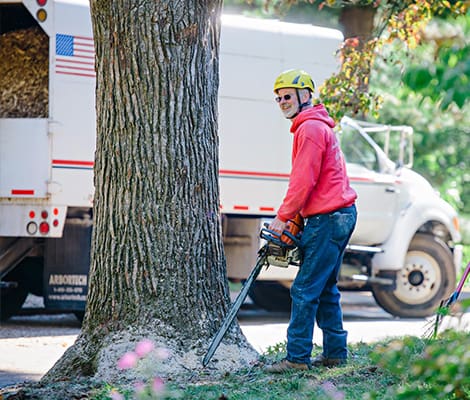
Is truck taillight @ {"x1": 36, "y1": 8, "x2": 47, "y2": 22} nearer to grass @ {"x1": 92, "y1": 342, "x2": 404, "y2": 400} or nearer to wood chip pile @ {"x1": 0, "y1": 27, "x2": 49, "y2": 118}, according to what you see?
wood chip pile @ {"x1": 0, "y1": 27, "x2": 49, "y2": 118}

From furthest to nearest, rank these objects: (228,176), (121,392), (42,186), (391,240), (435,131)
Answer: (435,131), (391,240), (228,176), (42,186), (121,392)

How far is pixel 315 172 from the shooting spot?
6.24 meters

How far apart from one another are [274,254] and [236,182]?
553cm

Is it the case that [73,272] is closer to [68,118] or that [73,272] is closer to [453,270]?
[68,118]

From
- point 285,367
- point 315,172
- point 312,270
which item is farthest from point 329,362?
point 315,172

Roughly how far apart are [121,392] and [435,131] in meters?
17.0

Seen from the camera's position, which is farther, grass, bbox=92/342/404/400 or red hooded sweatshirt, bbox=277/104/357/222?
red hooded sweatshirt, bbox=277/104/357/222

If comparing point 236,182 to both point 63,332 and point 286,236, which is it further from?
point 286,236

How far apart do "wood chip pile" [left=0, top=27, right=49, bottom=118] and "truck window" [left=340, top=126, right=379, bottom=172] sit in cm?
391

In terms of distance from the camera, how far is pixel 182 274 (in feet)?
21.6

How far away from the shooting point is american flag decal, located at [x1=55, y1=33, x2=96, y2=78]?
10.8 metres

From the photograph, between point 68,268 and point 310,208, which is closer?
point 310,208

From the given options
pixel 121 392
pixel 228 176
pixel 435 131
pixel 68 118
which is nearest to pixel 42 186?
pixel 68 118

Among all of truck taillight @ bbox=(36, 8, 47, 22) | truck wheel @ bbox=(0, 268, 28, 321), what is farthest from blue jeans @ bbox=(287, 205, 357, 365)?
truck wheel @ bbox=(0, 268, 28, 321)
